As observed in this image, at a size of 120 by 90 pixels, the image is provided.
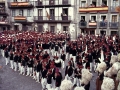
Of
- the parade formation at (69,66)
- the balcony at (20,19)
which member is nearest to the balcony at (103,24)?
the parade formation at (69,66)

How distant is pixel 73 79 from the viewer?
14.6 meters

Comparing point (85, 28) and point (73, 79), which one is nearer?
point (73, 79)

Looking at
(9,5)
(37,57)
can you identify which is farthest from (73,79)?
(9,5)

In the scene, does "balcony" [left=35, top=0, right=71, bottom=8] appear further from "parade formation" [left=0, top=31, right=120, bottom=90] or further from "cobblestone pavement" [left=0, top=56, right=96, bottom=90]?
"cobblestone pavement" [left=0, top=56, right=96, bottom=90]

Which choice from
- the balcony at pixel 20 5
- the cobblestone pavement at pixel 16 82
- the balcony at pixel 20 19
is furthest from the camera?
the balcony at pixel 20 19

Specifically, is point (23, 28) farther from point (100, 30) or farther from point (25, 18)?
point (100, 30)

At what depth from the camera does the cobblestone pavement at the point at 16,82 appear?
14479 mm

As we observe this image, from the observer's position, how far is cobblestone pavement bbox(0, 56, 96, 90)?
47.5 ft

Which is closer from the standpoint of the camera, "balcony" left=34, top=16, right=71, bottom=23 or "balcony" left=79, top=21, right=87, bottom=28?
"balcony" left=79, top=21, right=87, bottom=28

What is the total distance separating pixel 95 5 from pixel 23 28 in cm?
1489

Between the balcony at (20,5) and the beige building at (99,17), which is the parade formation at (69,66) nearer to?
the beige building at (99,17)

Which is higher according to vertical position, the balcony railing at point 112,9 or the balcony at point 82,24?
the balcony railing at point 112,9

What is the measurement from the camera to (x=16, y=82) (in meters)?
15.6

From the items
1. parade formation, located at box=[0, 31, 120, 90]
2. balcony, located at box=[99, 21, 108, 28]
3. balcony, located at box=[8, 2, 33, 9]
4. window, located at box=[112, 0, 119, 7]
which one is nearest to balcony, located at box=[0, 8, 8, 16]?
balcony, located at box=[8, 2, 33, 9]
